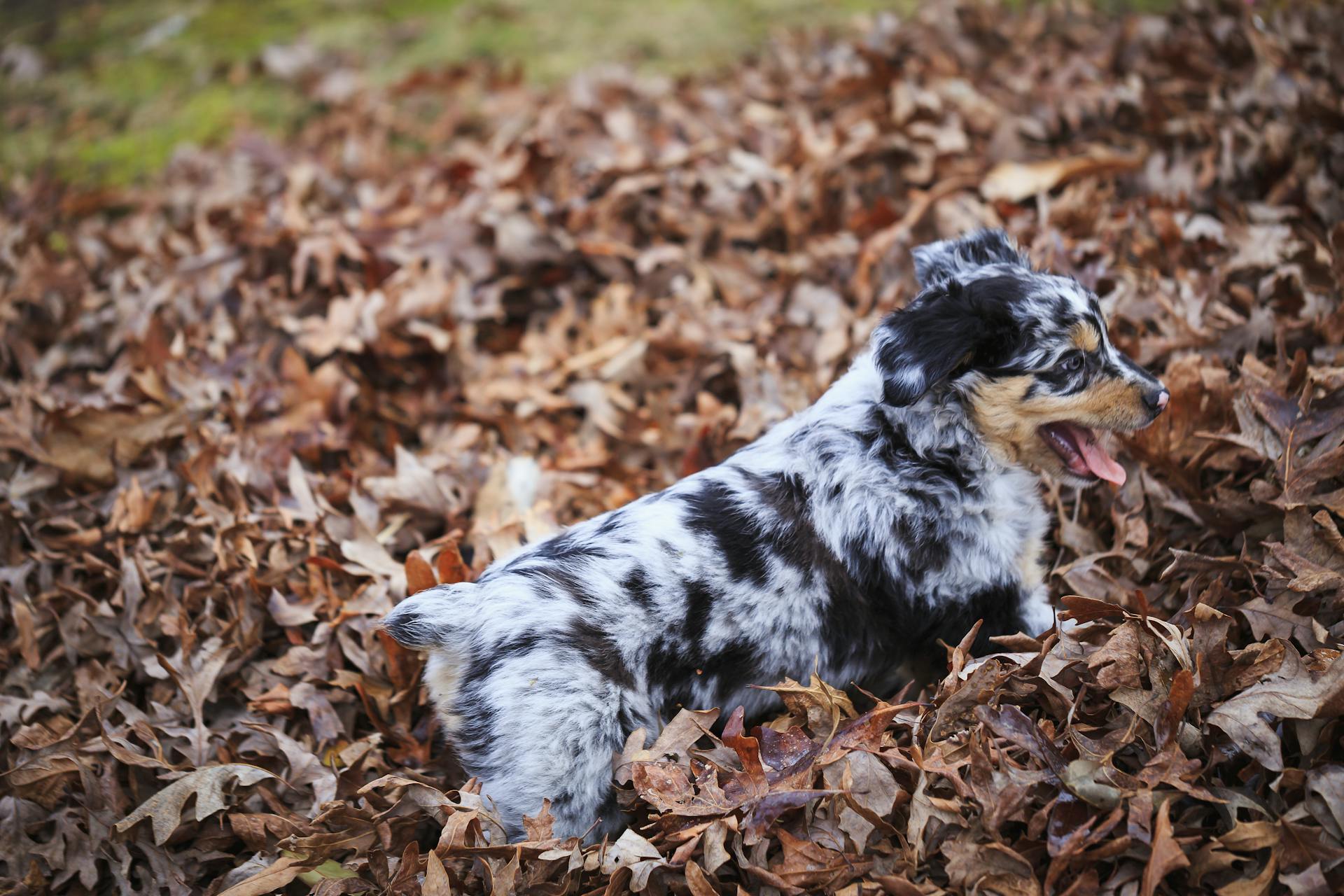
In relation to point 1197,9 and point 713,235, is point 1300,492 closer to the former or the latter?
point 713,235

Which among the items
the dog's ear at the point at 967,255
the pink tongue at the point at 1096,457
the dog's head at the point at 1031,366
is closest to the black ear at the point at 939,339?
the dog's head at the point at 1031,366

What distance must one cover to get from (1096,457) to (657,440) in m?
2.20

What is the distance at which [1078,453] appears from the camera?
369 cm

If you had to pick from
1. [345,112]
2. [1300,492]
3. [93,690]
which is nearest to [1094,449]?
[1300,492]

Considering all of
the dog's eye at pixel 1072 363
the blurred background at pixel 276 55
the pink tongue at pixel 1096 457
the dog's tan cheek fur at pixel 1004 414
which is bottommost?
the pink tongue at pixel 1096 457

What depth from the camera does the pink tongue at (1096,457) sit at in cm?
366

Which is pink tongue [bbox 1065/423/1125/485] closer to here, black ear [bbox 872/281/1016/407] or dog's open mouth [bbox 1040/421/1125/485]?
dog's open mouth [bbox 1040/421/1125/485]

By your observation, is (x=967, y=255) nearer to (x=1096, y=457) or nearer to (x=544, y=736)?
(x=1096, y=457)

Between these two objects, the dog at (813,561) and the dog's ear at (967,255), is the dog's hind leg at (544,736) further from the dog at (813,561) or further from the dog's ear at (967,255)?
the dog's ear at (967,255)

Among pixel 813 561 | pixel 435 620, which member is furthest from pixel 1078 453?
pixel 435 620

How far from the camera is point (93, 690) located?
12.9ft

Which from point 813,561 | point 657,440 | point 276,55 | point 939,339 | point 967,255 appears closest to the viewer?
point 939,339

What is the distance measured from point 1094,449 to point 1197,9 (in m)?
4.98

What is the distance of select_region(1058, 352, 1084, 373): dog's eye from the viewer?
3533 mm
